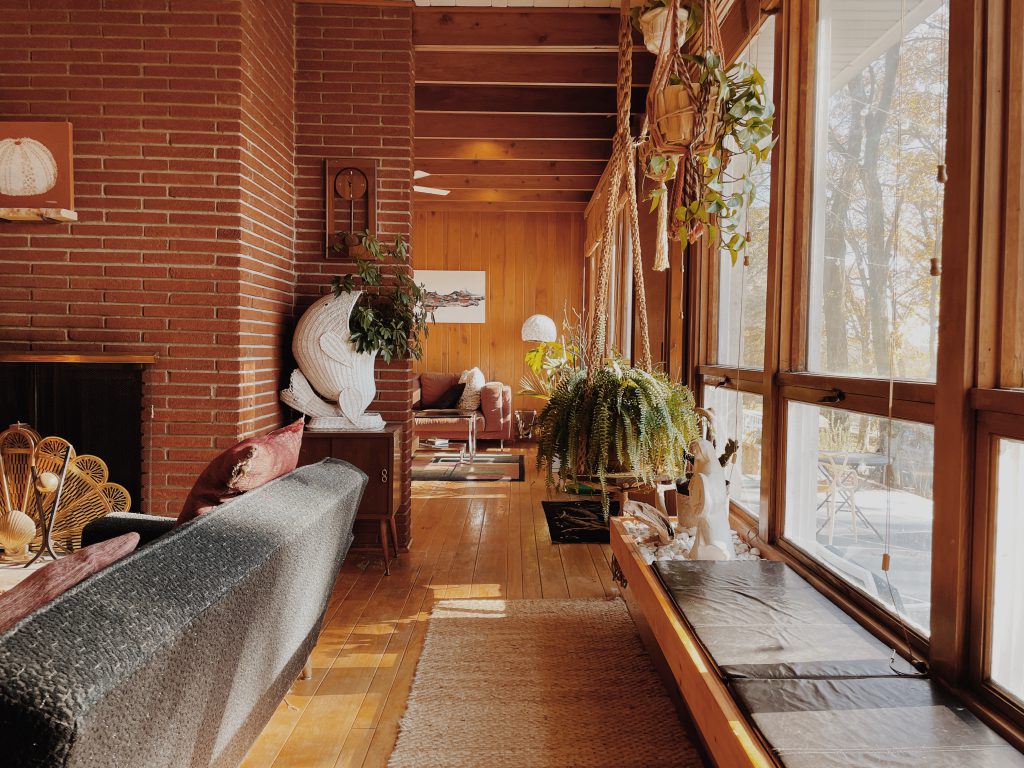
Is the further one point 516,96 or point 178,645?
point 516,96

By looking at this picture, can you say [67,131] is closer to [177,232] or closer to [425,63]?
[177,232]

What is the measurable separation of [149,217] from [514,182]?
16.0 feet

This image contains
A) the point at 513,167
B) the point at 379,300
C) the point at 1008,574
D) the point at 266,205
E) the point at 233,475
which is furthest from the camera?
the point at 513,167

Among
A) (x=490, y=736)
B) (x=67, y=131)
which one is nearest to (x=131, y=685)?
(x=490, y=736)

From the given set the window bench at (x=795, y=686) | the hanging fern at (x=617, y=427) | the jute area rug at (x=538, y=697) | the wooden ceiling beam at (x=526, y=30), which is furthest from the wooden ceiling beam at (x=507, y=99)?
the window bench at (x=795, y=686)

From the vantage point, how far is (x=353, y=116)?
400 cm

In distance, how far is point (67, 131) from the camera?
10.5 ft

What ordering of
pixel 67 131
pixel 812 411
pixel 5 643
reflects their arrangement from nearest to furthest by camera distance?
pixel 5 643 → pixel 812 411 → pixel 67 131

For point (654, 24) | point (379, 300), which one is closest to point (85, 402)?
point (379, 300)

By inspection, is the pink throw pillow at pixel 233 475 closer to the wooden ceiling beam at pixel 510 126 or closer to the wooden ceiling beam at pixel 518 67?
the wooden ceiling beam at pixel 518 67

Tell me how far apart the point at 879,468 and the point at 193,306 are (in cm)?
288

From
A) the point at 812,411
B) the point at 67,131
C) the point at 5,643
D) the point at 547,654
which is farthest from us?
the point at 67,131

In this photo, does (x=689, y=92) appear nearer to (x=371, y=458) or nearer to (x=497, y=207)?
(x=371, y=458)

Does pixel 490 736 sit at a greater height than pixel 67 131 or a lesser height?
lesser
